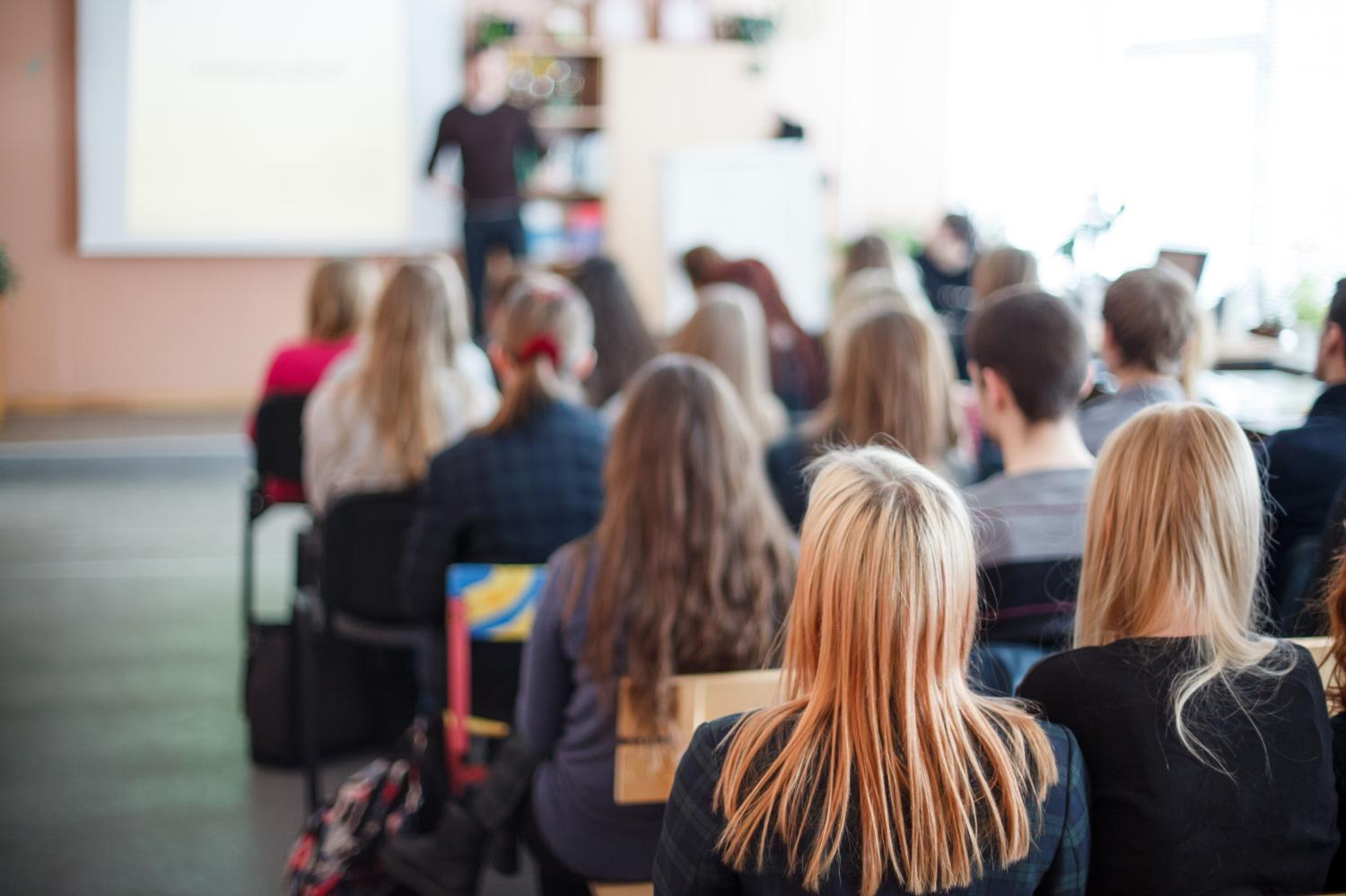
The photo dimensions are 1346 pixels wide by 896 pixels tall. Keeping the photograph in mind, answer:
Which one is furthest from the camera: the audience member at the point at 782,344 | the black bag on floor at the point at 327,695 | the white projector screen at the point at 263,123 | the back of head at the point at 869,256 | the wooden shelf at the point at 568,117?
the wooden shelf at the point at 568,117

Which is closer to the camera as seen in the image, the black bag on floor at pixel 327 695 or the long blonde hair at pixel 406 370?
the long blonde hair at pixel 406 370

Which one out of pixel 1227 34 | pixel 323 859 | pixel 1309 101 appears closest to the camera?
pixel 323 859

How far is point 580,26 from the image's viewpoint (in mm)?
8516

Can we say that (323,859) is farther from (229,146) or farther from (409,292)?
(229,146)

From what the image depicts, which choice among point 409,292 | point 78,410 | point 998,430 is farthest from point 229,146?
point 998,430

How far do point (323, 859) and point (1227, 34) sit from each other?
571 cm

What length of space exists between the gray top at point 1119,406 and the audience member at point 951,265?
139 inches

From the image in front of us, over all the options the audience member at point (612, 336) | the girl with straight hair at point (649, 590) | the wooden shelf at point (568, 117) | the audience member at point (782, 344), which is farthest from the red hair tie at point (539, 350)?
the wooden shelf at point (568, 117)

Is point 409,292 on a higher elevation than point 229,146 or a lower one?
lower

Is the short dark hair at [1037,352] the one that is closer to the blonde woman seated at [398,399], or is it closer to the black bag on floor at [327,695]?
the blonde woman seated at [398,399]

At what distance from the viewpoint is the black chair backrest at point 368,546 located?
3135 millimetres

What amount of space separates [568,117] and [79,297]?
125 inches

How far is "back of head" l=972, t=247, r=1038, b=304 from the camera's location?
4.27 m

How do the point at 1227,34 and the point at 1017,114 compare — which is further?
the point at 1017,114
